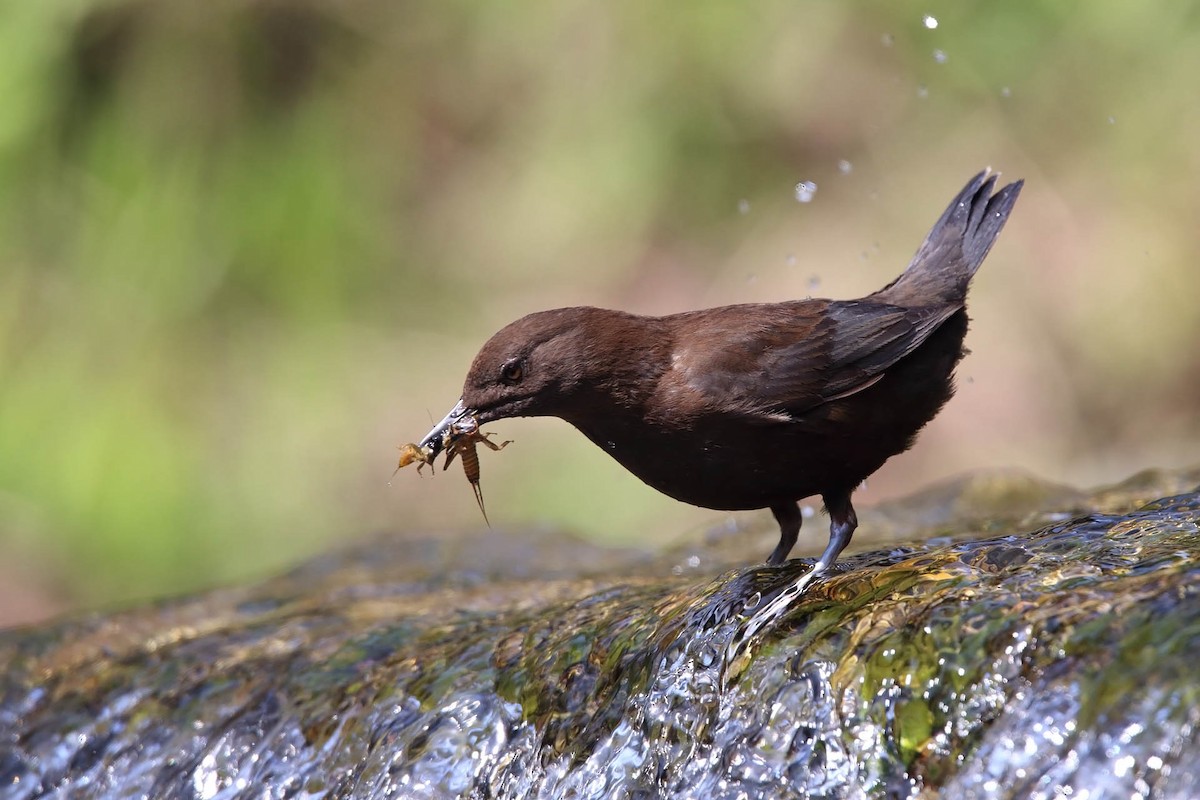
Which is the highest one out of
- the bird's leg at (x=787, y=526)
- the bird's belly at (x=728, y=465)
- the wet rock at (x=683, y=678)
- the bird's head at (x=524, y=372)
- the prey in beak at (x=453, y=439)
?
the bird's head at (x=524, y=372)

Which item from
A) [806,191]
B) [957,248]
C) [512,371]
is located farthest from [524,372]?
[806,191]

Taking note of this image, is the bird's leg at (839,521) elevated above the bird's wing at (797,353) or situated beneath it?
situated beneath

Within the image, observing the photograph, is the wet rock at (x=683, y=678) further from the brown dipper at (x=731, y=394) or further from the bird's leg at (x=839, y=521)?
the brown dipper at (x=731, y=394)

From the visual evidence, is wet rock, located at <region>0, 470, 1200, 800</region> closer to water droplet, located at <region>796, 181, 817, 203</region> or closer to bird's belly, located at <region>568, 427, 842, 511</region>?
bird's belly, located at <region>568, 427, 842, 511</region>

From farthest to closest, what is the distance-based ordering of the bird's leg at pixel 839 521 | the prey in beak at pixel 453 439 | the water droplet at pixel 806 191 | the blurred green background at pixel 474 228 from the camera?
1. the water droplet at pixel 806 191
2. the blurred green background at pixel 474 228
3. the prey in beak at pixel 453 439
4. the bird's leg at pixel 839 521

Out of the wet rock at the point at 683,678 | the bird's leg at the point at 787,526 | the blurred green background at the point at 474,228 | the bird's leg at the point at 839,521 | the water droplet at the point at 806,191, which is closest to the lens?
the wet rock at the point at 683,678

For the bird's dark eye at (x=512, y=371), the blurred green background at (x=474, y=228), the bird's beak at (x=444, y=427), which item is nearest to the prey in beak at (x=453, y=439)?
the bird's beak at (x=444, y=427)

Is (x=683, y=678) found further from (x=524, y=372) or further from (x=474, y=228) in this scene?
(x=474, y=228)

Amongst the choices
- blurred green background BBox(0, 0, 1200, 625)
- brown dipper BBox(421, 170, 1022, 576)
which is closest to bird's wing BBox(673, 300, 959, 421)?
brown dipper BBox(421, 170, 1022, 576)
